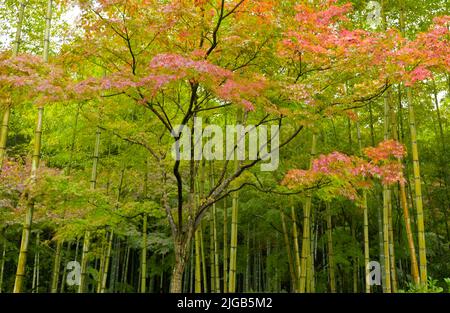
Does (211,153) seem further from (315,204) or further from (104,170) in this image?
(315,204)

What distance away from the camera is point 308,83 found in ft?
15.3

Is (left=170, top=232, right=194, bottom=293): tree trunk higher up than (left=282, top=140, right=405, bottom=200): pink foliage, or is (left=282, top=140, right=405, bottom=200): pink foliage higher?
(left=282, top=140, right=405, bottom=200): pink foliage

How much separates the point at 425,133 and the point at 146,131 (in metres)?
10.5

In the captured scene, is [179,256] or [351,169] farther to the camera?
[179,256]

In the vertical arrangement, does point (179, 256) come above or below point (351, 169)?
below

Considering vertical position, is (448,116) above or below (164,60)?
above

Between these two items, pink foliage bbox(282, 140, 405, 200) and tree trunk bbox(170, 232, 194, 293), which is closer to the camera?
pink foliage bbox(282, 140, 405, 200)

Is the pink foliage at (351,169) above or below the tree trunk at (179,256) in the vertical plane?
above

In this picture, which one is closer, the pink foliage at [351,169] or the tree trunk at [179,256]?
the pink foliage at [351,169]

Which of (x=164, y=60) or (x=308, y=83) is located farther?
(x=308, y=83)
